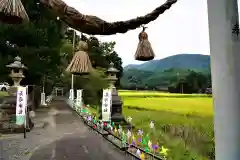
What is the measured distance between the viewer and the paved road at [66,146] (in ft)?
24.3

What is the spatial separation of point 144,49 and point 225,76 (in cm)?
84

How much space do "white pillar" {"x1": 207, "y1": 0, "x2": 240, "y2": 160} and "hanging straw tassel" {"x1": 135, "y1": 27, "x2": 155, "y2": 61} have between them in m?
0.71

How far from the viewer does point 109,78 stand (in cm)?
1314

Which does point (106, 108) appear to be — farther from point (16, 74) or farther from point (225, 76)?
point (225, 76)

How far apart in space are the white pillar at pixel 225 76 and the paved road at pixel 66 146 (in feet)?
19.6

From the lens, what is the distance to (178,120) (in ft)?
34.5

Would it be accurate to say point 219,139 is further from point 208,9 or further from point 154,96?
point 154,96

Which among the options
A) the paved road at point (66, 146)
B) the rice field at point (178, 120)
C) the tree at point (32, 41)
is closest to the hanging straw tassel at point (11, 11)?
the rice field at point (178, 120)

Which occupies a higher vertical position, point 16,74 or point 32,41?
point 32,41

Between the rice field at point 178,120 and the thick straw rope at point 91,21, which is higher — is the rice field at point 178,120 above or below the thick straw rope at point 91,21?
below

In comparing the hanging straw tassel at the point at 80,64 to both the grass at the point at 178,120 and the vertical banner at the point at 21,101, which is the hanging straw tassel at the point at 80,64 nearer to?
the grass at the point at 178,120

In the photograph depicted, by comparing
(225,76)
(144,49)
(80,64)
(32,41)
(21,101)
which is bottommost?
(21,101)

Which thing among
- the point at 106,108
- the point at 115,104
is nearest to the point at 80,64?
the point at 106,108

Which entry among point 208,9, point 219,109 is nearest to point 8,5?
point 208,9
